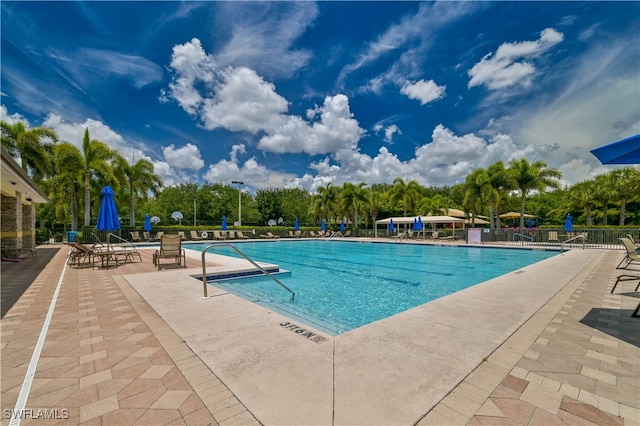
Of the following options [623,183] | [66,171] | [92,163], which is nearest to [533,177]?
[623,183]

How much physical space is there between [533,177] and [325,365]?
2826cm

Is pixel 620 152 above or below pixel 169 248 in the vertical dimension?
above

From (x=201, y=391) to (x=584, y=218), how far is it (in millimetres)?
51962

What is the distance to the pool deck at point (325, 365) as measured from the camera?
1922 millimetres

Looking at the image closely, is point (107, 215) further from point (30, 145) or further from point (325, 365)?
point (30, 145)

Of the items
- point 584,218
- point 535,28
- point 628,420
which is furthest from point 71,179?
point 584,218

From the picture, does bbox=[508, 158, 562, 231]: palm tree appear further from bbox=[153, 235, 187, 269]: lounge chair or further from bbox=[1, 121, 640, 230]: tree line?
bbox=[153, 235, 187, 269]: lounge chair

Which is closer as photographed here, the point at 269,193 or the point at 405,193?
the point at 405,193

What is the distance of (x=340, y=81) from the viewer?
70.3 feet

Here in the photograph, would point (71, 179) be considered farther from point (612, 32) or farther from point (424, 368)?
point (612, 32)

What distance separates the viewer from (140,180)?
28.0m

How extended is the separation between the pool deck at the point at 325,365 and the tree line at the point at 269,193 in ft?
69.3

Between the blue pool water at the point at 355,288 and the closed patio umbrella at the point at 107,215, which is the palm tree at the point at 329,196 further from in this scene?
the closed patio umbrella at the point at 107,215

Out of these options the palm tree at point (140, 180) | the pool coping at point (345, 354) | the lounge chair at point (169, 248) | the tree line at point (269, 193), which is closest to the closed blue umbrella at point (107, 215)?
the lounge chair at point (169, 248)
